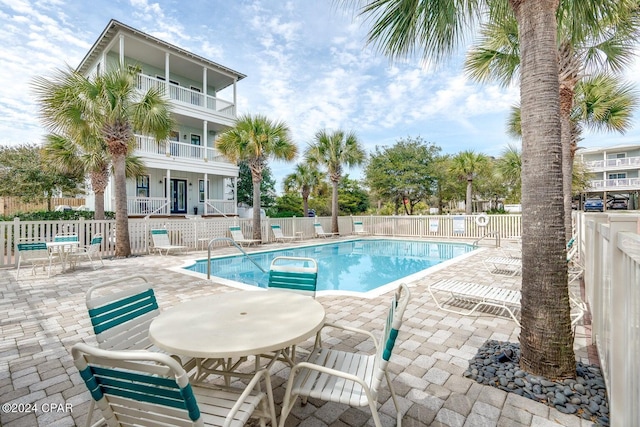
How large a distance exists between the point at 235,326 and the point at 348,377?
0.82 metres

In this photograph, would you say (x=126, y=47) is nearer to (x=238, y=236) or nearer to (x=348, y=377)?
(x=238, y=236)

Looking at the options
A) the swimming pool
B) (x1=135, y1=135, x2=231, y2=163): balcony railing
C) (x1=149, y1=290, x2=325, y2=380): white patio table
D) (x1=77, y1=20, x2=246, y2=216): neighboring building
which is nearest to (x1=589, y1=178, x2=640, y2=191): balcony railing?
the swimming pool

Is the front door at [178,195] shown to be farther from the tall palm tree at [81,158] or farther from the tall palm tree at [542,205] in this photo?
the tall palm tree at [542,205]

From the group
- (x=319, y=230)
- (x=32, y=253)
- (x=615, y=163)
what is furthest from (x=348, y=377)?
(x=615, y=163)

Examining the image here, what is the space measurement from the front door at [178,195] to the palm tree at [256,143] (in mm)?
6038

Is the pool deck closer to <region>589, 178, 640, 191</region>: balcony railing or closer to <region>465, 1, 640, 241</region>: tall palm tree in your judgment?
<region>465, 1, 640, 241</region>: tall palm tree

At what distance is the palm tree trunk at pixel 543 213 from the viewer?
8.32 feet

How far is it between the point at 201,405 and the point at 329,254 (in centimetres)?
1138

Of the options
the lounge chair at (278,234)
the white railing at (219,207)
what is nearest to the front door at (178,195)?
the white railing at (219,207)

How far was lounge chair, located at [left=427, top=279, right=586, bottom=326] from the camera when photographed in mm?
4105

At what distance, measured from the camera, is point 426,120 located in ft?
81.9

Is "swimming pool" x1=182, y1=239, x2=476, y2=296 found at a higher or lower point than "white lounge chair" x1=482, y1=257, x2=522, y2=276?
lower

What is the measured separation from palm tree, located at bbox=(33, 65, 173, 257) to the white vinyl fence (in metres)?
0.95

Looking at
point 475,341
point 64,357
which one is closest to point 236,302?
point 64,357
